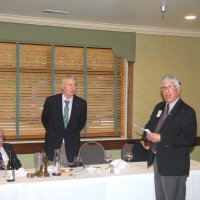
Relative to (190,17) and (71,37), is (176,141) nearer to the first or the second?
(190,17)

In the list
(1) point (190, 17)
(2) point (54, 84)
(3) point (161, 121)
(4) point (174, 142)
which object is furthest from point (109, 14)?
(4) point (174, 142)

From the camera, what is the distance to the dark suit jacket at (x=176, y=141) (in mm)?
3045

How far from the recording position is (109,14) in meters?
4.84

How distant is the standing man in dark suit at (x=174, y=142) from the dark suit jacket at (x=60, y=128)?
1.26 metres

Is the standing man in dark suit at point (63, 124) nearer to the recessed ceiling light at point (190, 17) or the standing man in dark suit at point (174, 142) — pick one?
the standing man in dark suit at point (174, 142)

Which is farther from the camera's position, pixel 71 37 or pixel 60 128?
pixel 71 37

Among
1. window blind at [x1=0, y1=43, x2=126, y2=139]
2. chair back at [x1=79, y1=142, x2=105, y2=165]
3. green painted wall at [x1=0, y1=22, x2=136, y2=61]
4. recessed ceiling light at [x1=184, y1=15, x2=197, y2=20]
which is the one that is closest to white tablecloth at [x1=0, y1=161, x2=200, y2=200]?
chair back at [x1=79, y1=142, x2=105, y2=165]

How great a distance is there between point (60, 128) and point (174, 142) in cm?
157

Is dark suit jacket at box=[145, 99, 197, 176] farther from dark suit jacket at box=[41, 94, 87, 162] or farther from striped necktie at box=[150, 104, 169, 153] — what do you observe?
dark suit jacket at box=[41, 94, 87, 162]

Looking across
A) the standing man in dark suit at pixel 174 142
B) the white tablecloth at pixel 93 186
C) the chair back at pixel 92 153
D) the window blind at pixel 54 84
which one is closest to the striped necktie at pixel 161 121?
the standing man in dark suit at pixel 174 142

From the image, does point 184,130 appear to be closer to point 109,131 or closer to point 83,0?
point 83,0

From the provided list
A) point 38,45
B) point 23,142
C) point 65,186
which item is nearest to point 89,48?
point 38,45

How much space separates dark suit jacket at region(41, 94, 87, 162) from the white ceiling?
1.16 meters

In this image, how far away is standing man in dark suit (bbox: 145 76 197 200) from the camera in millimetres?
3051
